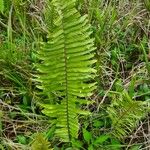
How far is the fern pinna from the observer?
1.47 meters

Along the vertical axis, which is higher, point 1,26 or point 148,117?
point 1,26

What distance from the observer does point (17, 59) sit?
205cm

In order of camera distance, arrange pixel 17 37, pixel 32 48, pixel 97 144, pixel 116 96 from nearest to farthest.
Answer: pixel 97 144, pixel 116 96, pixel 32 48, pixel 17 37

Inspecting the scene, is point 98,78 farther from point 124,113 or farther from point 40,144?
point 40,144

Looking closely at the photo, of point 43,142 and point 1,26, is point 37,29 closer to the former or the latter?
point 1,26

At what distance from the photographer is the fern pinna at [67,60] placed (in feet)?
4.82

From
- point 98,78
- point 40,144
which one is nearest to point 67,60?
point 40,144

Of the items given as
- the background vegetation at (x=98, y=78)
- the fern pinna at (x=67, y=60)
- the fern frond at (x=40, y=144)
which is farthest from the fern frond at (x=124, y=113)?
the fern frond at (x=40, y=144)

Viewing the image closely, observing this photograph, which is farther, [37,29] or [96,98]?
[37,29]

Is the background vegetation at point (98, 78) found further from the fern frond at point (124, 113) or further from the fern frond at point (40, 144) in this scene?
the fern frond at point (40, 144)

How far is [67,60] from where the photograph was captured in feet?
5.13

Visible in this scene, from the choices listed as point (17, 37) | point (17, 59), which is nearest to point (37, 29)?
point (17, 37)

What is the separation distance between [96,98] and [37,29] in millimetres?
514

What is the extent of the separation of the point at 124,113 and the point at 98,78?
0.38 meters
